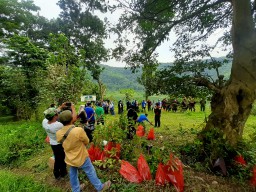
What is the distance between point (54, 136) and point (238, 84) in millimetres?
4269

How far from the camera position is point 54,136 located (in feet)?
14.7

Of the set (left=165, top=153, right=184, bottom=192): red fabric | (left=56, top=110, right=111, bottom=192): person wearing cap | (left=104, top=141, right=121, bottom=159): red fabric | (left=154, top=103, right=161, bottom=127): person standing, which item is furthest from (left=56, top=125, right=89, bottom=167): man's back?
(left=154, top=103, right=161, bottom=127): person standing

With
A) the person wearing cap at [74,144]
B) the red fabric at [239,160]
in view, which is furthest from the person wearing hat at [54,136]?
the red fabric at [239,160]

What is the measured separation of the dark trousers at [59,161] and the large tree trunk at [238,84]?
11.7ft

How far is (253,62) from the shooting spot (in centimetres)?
507

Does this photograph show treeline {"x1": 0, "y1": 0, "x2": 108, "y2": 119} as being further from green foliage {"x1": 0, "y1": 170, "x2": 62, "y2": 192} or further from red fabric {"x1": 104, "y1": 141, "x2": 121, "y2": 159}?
green foliage {"x1": 0, "y1": 170, "x2": 62, "y2": 192}

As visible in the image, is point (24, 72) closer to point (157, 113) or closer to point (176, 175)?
point (157, 113)

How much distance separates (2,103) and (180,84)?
45.6 ft

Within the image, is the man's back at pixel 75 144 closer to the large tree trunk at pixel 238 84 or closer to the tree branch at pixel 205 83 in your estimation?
the tree branch at pixel 205 83

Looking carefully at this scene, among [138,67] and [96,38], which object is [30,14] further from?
[138,67]

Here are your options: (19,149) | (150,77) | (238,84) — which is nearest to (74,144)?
(150,77)

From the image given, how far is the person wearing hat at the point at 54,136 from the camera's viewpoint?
172 inches

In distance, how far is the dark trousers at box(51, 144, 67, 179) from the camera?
4613 mm

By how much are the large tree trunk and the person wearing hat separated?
359 cm
